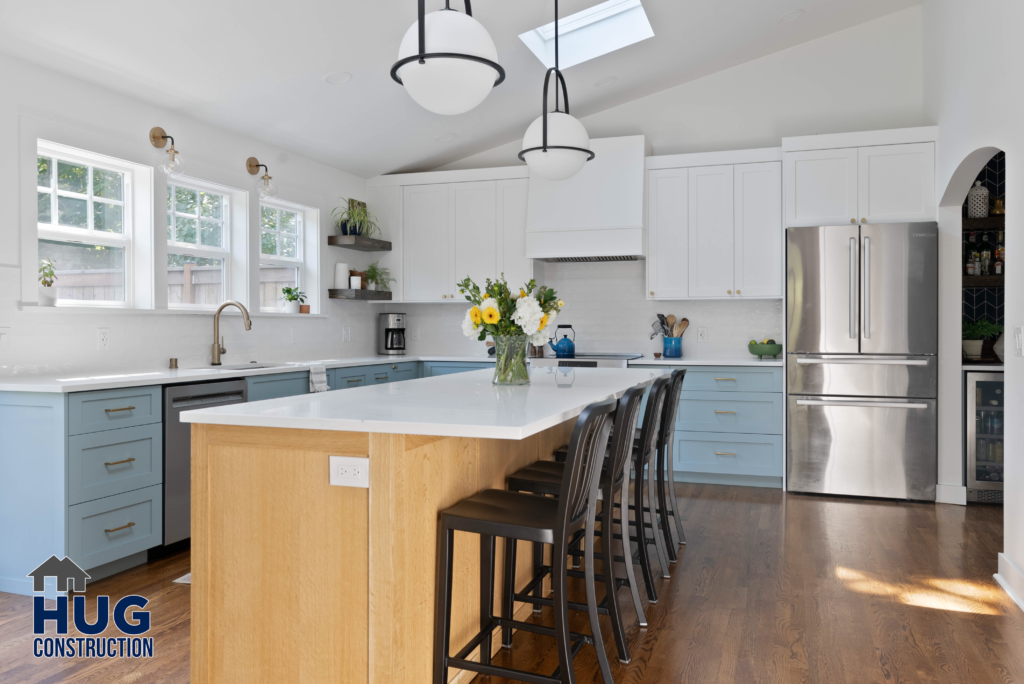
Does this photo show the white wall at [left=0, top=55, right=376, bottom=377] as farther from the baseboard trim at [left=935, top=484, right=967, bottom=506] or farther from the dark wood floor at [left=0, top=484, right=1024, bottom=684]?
the baseboard trim at [left=935, top=484, right=967, bottom=506]

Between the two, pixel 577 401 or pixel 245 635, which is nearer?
pixel 245 635

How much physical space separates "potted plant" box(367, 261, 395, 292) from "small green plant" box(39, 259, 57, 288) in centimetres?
277

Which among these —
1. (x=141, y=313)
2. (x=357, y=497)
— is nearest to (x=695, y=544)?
(x=357, y=497)

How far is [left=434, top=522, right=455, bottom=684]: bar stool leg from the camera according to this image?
205 cm

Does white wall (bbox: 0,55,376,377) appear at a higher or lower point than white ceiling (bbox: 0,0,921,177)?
lower

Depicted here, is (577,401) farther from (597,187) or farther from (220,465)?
(597,187)

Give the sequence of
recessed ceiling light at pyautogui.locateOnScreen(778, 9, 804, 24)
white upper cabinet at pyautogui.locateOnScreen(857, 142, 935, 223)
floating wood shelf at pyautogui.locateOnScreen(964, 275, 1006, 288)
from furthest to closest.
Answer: floating wood shelf at pyautogui.locateOnScreen(964, 275, 1006, 288) → recessed ceiling light at pyautogui.locateOnScreen(778, 9, 804, 24) → white upper cabinet at pyautogui.locateOnScreen(857, 142, 935, 223)

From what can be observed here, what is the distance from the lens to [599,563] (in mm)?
3549

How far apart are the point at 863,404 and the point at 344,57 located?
159 inches

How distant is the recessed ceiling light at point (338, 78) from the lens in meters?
4.34

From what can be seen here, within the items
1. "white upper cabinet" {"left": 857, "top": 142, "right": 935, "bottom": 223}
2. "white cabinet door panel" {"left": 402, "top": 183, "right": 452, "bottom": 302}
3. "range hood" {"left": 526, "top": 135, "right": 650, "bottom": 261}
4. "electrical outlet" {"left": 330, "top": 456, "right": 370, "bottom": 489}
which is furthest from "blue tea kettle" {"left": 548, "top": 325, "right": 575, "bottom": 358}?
"electrical outlet" {"left": 330, "top": 456, "right": 370, "bottom": 489}

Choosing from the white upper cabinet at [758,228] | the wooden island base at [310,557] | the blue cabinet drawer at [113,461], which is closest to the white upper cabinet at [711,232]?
the white upper cabinet at [758,228]

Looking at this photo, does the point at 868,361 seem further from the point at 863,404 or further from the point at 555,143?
the point at 555,143

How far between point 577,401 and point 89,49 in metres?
2.97
